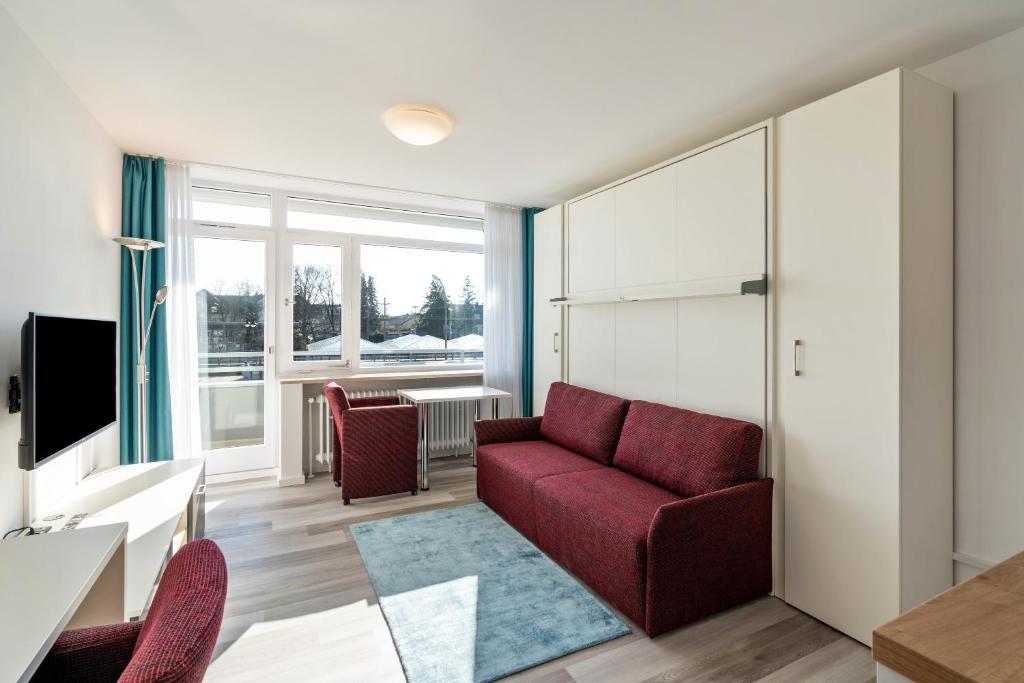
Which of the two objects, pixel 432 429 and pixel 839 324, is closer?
pixel 839 324

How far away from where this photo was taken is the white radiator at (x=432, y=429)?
4395 mm

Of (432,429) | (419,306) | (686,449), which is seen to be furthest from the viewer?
(419,306)

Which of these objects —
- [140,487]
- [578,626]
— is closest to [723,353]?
[578,626]

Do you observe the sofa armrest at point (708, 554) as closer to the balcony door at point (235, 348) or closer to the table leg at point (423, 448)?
the table leg at point (423, 448)

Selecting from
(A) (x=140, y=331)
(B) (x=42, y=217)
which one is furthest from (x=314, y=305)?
(B) (x=42, y=217)

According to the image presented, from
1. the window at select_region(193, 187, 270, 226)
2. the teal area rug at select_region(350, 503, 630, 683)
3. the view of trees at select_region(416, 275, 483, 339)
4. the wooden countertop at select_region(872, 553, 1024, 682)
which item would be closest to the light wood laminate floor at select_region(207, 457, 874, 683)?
the teal area rug at select_region(350, 503, 630, 683)

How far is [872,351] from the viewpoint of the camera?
2053 mm

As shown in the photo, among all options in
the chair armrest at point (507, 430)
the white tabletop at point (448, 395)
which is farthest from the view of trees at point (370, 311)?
the chair armrest at point (507, 430)

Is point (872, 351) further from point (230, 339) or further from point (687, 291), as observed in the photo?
point (230, 339)

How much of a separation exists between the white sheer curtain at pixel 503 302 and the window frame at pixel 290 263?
28.9 inches

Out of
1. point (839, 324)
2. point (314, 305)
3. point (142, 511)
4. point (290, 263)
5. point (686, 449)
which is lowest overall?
point (142, 511)

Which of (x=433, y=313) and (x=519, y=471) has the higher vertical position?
(x=433, y=313)

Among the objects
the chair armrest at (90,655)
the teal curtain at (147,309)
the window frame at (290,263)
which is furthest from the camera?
the window frame at (290,263)

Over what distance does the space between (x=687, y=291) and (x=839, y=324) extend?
2.76ft
